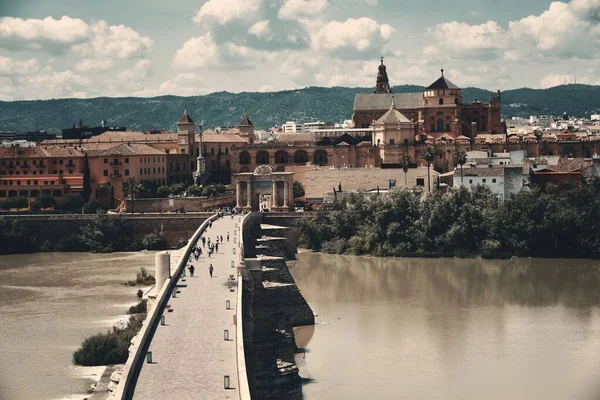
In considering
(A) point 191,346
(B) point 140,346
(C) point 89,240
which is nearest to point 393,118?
(C) point 89,240

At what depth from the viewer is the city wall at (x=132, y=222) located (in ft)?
195

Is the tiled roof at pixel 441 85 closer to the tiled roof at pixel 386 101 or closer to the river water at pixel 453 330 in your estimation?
the tiled roof at pixel 386 101

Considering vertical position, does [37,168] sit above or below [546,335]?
above

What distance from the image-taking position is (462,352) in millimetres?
31234

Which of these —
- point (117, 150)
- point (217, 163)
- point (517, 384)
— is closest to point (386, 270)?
point (517, 384)

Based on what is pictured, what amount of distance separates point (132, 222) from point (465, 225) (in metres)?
18.8

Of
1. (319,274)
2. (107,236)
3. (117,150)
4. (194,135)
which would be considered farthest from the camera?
(194,135)

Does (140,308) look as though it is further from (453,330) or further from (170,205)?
(170,205)

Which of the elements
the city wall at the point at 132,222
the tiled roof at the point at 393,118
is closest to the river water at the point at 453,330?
the city wall at the point at 132,222

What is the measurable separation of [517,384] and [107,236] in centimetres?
3527

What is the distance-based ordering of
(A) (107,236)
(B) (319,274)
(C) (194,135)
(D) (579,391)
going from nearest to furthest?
1. (D) (579,391)
2. (B) (319,274)
3. (A) (107,236)
4. (C) (194,135)

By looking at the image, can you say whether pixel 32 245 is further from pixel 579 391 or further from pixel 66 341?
pixel 579 391

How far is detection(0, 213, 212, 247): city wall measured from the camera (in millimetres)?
59469

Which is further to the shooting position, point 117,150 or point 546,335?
point 117,150
